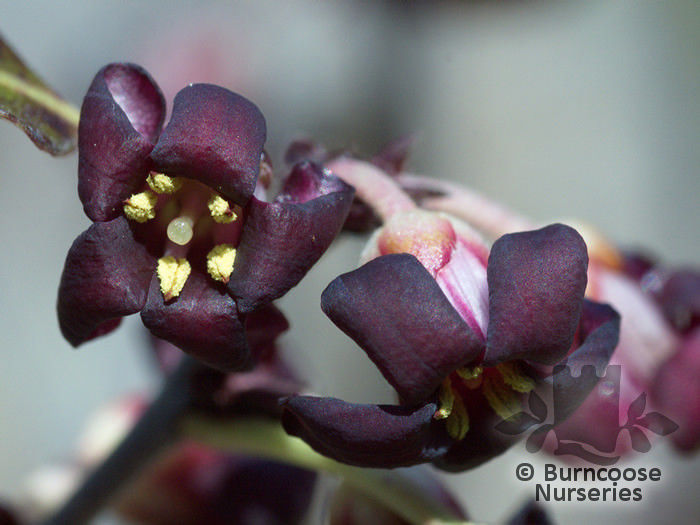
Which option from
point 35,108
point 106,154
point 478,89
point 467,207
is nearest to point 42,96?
point 35,108

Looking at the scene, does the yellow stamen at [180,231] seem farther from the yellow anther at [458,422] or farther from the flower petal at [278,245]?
the yellow anther at [458,422]

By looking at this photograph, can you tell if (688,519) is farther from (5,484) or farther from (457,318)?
(457,318)

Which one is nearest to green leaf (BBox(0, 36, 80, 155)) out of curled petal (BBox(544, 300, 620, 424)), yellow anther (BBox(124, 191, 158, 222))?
yellow anther (BBox(124, 191, 158, 222))

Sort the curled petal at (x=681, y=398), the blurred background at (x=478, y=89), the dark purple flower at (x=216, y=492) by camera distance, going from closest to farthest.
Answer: the curled petal at (x=681, y=398)
the dark purple flower at (x=216, y=492)
the blurred background at (x=478, y=89)

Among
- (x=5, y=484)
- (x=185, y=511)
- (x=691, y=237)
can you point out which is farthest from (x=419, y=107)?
(x=185, y=511)

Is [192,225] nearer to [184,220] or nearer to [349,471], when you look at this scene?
[184,220]

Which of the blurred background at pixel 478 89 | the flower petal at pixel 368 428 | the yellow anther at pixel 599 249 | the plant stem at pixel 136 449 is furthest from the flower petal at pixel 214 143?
the blurred background at pixel 478 89
